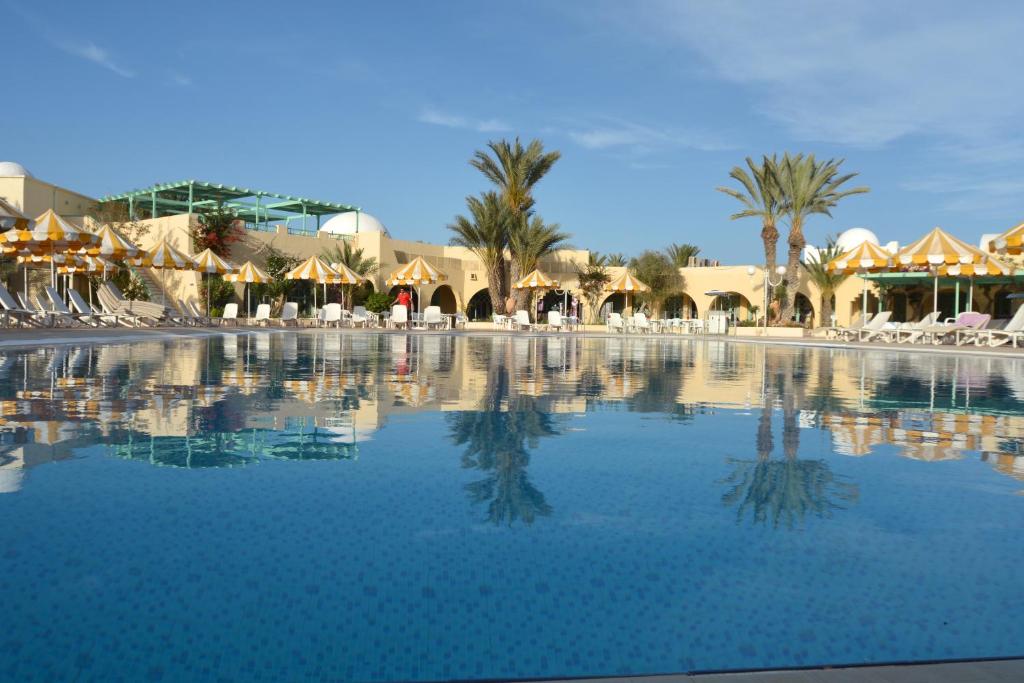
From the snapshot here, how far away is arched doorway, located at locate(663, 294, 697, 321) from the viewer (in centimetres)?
3812

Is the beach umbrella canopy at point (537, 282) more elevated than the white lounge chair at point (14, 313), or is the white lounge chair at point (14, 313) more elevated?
the beach umbrella canopy at point (537, 282)

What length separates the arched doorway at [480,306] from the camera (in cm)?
3928

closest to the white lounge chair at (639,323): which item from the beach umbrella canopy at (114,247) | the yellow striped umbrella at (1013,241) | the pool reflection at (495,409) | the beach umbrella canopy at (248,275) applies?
the beach umbrella canopy at (248,275)

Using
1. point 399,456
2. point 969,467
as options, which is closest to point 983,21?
point 969,467

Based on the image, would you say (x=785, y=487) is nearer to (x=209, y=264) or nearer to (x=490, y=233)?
(x=209, y=264)

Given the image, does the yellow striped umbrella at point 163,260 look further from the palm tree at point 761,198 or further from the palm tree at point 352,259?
the palm tree at point 761,198

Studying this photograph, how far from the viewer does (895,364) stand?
1379 centimetres

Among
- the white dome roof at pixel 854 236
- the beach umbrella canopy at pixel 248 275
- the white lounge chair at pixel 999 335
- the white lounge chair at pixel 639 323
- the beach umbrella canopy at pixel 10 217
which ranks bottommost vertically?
the white lounge chair at pixel 999 335

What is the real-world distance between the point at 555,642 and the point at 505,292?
3170 centimetres

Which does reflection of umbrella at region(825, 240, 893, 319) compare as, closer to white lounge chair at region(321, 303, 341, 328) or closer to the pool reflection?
the pool reflection

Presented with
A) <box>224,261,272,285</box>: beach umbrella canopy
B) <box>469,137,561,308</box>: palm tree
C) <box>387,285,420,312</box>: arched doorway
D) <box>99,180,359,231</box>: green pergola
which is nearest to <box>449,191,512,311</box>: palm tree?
<box>469,137,561,308</box>: palm tree

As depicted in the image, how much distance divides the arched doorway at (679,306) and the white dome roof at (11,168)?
98.2 feet

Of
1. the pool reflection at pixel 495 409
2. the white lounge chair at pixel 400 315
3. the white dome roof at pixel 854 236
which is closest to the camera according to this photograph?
the pool reflection at pixel 495 409

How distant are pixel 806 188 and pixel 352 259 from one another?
1802 centimetres
